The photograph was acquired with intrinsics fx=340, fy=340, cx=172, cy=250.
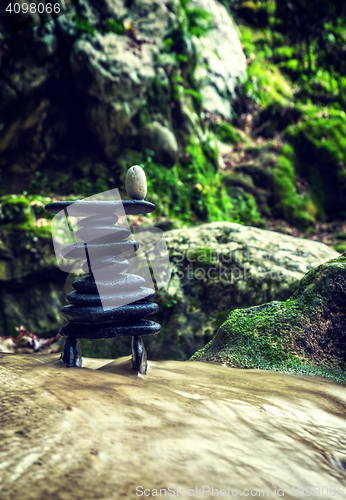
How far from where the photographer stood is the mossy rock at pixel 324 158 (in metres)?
9.75

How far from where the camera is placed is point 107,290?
9.42 ft

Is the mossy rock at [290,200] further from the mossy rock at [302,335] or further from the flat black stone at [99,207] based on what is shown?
the flat black stone at [99,207]

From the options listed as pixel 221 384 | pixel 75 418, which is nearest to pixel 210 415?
pixel 221 384

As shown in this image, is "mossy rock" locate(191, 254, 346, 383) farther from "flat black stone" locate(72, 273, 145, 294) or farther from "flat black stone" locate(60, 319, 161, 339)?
"flat black stone" locate(72, 273, 145, 294)

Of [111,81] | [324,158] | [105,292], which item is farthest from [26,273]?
[324,158]

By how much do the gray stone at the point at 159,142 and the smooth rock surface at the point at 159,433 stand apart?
20.2ft

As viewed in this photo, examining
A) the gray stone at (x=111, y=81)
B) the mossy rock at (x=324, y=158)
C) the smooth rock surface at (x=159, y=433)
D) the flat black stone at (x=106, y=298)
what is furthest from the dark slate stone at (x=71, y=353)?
the mossy rock at (x=324, y=158)

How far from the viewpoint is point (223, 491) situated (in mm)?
1375

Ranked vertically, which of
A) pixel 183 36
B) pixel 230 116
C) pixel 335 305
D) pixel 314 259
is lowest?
pixel 335 305

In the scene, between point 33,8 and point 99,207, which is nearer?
point 99,207

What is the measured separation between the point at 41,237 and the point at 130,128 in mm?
3303

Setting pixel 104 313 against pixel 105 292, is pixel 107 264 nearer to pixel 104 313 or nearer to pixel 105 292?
pixel 105 292

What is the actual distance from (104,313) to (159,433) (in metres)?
1.15

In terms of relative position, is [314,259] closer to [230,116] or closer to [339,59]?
[230,116]
